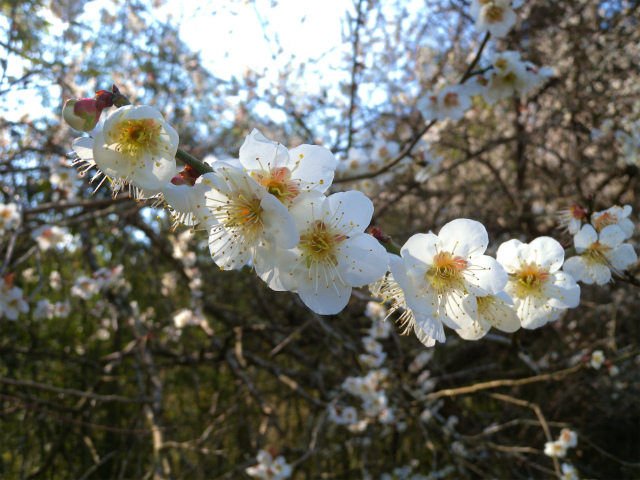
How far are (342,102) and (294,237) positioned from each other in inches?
151

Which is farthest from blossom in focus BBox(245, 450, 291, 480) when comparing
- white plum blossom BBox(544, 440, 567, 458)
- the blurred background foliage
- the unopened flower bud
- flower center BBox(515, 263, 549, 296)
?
the unopened flower bud

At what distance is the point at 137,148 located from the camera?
0.81m

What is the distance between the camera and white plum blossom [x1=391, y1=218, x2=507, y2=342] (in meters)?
0.82

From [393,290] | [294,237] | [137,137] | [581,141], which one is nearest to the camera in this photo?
[294,237]

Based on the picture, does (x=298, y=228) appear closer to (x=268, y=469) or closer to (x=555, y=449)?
(x=268, y=469)

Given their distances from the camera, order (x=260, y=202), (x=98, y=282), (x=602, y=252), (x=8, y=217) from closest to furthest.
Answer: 1. (x=260, y=202)
2. (x=602, y=252)
3. (x=8, y=217)
4. (x=98, y=282)

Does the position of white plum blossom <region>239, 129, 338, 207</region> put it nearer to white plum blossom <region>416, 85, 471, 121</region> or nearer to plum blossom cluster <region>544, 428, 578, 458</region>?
white plum blossom <region>416, 85, 471, 121</region>

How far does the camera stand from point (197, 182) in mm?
720

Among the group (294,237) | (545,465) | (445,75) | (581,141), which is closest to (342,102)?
(445,75)

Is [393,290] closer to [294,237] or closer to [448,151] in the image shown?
[294,237]

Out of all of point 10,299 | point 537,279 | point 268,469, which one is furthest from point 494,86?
point 10,299

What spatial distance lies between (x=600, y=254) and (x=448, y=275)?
555mm

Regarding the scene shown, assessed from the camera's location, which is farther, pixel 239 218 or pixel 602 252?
pixel 602 252

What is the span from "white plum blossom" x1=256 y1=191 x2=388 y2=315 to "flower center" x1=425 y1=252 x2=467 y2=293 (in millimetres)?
169
